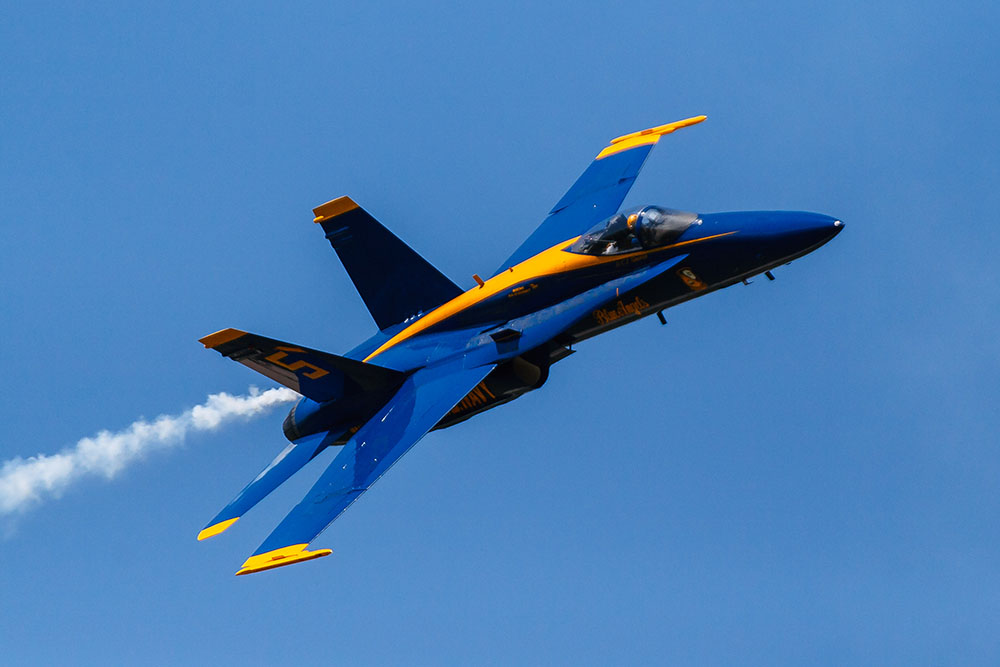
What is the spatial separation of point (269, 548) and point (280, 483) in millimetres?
3410

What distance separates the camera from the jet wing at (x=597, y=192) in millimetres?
31547

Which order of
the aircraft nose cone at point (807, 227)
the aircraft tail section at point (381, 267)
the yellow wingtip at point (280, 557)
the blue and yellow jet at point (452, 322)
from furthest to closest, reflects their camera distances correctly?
the aircraft tail section at point (381, 267)
the blue and yellow jet at point (452, 322)
the aircraft nose cone at point (807, 227)
the yellow wingtip at point (280, 557)

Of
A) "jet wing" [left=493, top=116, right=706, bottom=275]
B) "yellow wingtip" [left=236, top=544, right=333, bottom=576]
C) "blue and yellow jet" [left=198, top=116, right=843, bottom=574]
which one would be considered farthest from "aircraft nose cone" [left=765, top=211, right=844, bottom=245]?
"yellow wingtip" [left=236, top=544, right=333, bottom=576]

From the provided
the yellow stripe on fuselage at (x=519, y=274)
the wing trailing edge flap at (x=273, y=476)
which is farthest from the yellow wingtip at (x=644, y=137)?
the wing trailing edge flap at (x=273, y=476)

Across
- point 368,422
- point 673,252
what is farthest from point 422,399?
point 673,252

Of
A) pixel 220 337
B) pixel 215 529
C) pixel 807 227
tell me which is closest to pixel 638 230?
pixel 807 227

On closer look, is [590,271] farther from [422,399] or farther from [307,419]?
[307,419]

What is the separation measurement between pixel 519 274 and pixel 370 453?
449 centimetres

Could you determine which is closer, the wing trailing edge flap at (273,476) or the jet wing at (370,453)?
the jet wing at (370,453)

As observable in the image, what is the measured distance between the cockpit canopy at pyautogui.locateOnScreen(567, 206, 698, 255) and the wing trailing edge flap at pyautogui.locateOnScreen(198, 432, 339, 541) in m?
6.56

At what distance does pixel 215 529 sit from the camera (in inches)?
1168

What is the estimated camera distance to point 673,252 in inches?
1102

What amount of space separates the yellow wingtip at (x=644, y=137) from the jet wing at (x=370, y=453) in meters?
7.54

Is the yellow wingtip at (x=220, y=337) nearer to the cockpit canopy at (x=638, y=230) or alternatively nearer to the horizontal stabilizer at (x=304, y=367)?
the horizontal stabilizer at (x=304, y=367)
